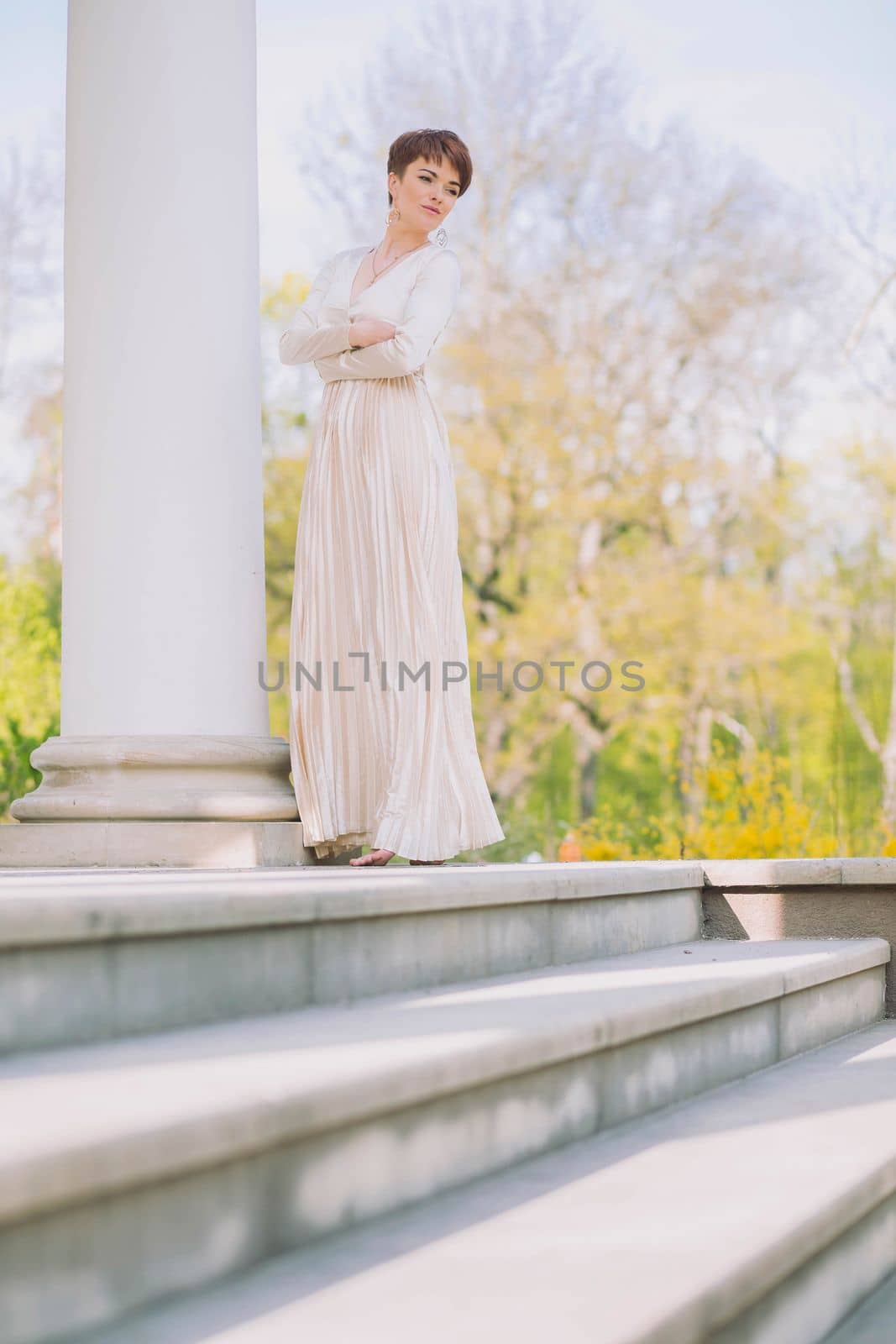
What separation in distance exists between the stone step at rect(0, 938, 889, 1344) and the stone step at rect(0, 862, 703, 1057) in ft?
0.18

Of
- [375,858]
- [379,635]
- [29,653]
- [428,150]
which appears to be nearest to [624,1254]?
[375,858]

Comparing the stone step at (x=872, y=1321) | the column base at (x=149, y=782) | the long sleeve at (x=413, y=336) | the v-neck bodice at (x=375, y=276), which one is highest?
the v-neck bodice at (x=375, y=276)

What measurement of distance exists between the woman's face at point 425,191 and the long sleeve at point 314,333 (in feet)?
0.83

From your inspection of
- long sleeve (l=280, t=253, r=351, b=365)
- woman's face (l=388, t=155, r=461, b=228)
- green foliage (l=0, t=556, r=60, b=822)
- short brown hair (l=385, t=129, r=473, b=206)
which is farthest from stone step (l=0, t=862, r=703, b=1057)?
green foliage (l=0, t=556, r=60, b=822)

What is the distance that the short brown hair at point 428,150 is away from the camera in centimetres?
436

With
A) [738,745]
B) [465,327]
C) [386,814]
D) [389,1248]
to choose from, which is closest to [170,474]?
[386,814]

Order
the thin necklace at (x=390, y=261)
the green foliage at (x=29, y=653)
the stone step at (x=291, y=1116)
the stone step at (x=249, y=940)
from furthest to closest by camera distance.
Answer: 1. the green foliage at (x=29, y=653)
2. the thin necklace at (x=390, y=261)
3. the stone step at (x=249, y=940)
4. the stone step at (x=291, y=1116)

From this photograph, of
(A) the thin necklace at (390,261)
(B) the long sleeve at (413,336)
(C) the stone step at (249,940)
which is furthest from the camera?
(A) the thin necklace at (390,261)

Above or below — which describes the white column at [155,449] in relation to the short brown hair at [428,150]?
below

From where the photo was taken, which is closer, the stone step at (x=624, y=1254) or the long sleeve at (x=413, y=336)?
the stone step at (x=624, y=1254)

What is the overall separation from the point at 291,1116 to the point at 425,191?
3.48 m

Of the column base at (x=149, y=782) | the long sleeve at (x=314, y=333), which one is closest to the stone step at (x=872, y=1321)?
the column base at (x=149, y=782)

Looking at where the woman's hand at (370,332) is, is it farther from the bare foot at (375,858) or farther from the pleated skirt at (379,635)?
the bare foot at (375,858)

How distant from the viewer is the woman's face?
440 centimetres
